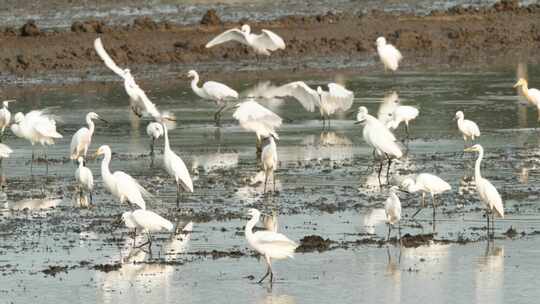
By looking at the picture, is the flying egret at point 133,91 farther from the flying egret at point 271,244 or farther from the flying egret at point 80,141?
the flying egret at point 271,244

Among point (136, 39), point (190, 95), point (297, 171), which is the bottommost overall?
point (297, 171)

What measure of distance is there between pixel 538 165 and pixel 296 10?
81.5 ft

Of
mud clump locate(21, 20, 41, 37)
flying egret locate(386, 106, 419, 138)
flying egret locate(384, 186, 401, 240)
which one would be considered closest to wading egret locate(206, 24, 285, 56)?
mud clump locate(21, 20, 41, 37)

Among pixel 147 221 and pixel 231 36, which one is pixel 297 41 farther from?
pixel 147 221

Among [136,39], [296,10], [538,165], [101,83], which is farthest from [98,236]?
[296,10]

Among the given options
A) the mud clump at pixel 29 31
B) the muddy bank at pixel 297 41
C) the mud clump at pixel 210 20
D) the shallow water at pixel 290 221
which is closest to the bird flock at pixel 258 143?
the shallow water at pixel 290 221

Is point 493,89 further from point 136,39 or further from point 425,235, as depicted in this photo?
point 425,235

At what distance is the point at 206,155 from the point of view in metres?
22.3

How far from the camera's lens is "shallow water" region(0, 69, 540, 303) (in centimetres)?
1377

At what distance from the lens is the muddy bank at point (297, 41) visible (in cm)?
3478

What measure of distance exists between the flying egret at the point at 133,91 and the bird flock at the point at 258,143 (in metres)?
0.02

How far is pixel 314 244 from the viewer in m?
15.3

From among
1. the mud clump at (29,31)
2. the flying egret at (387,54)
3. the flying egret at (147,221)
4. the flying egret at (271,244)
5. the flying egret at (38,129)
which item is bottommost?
the flying egret at (271,244)

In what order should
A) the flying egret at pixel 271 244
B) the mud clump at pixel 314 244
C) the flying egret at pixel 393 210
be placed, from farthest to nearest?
the flying egret at pixel 393 210 < the mud clump at pixel 314 244 < the flying egret at pixel 271 244
